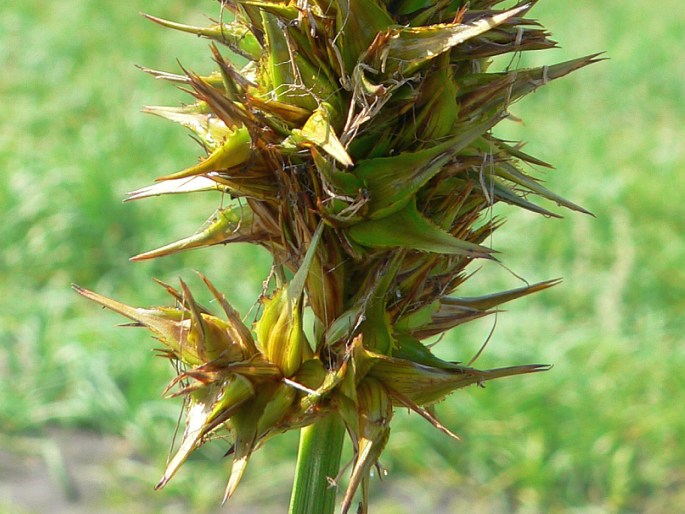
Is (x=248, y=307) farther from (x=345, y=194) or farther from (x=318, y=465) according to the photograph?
(x=345, y=194)

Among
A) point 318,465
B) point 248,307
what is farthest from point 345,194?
point 248,307

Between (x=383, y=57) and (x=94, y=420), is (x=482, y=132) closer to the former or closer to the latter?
(x=383, y=57)

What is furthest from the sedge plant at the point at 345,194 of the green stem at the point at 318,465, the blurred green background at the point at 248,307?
the blurred green background at the point at 248,307

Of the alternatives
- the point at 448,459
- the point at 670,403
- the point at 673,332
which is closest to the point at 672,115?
the point at 673,332

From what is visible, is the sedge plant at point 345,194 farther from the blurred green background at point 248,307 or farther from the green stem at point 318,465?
the blurred green background at point 248,307

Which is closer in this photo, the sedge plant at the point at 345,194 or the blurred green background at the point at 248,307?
the sedge plant at the point at 345,194

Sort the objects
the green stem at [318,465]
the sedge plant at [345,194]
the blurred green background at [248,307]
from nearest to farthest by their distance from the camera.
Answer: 1. the sedge plant at [345,194]
2. the green stem at [318,465]
3. the blurred green background at [248,307]

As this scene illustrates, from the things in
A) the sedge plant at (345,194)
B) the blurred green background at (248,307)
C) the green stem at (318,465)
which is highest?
the sedge plant at (345,194)
